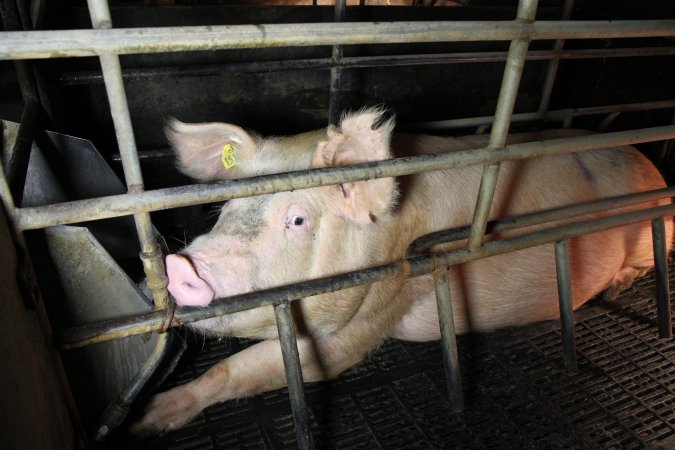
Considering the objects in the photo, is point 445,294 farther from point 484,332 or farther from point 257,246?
point 484,332

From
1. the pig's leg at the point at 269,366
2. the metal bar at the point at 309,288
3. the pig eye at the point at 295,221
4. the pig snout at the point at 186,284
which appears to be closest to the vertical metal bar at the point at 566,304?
the metal bar at the point at 309,288

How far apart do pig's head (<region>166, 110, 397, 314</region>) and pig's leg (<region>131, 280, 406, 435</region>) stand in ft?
1.60

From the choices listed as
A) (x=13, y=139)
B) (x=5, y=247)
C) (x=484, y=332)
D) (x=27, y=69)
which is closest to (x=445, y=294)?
(x=484, y=332)

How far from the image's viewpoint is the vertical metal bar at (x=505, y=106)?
5.51ft

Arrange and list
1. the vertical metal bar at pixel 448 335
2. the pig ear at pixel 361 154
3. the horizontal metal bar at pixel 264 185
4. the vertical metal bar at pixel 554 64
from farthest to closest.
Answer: the vertical metal bar at pixel 554 64 < the vertical metal bar at pixel 448 335 < the pig ear at pixel 361 154 < the horizontal metal bar at pixel 264 185

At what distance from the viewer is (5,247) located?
1.28 meters

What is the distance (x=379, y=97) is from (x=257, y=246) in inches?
121

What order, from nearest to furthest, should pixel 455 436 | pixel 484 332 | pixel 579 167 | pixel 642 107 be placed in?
pixel 455 436 < pixel 484 332 < pixel 579 167 < pixel 642 107

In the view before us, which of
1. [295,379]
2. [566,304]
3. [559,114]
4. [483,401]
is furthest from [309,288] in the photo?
[559,114]

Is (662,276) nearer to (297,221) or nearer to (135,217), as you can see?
(297,221)

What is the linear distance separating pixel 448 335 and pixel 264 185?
4.01ft

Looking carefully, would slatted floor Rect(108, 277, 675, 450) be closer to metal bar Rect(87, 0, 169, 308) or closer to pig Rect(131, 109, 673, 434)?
pig Rect(131, 109, 673, 434)

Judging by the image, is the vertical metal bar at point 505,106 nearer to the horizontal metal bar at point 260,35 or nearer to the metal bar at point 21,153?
the horizontal metal bar at point 260,35

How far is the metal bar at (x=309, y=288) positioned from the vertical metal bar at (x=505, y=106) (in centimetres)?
19
